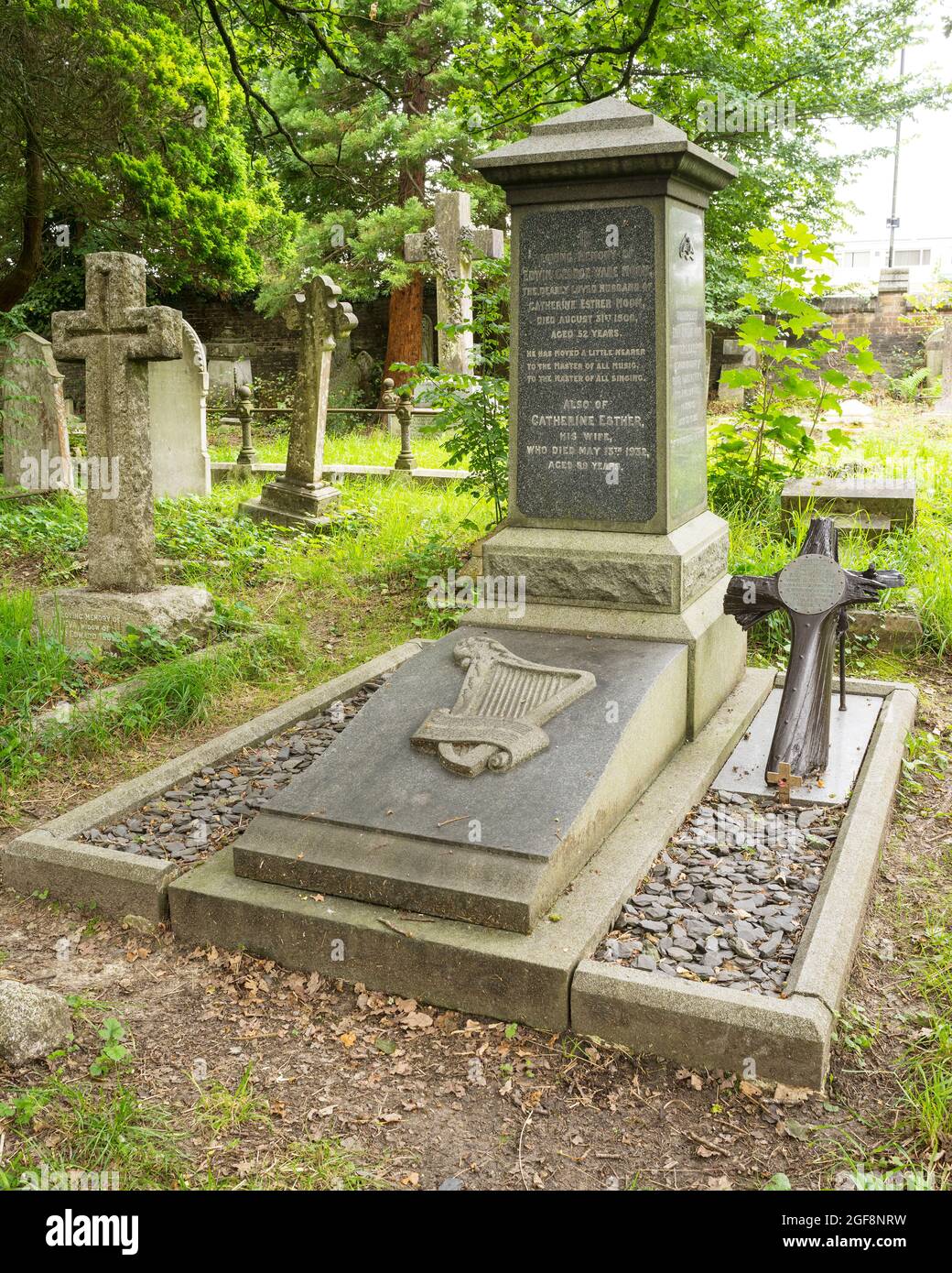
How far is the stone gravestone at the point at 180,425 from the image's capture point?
1074 centimetres

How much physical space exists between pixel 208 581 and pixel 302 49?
356 cm

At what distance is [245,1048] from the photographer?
3072mm

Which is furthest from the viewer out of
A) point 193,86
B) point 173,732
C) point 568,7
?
point 193,86

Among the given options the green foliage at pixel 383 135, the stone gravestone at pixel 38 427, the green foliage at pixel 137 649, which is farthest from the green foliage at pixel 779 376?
the green foliage at pixel 383 135

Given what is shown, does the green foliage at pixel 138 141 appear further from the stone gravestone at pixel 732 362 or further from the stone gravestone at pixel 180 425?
the stone gravestone at pixel 732 362

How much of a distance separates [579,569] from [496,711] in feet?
3.18

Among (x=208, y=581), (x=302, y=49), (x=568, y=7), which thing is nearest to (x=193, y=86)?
(x=568, y=7)

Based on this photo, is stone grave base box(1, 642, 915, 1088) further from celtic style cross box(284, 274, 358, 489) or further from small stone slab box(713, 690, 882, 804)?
celtic style cross box(284, 274, 358, 489)

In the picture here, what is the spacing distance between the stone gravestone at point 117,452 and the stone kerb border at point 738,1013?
3.89 meters

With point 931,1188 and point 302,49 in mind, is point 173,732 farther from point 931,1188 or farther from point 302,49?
point 302,49

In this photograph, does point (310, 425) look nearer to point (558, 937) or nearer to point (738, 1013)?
point (558, 937)

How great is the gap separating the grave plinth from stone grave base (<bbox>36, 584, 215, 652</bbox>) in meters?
2.15

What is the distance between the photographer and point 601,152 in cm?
440
